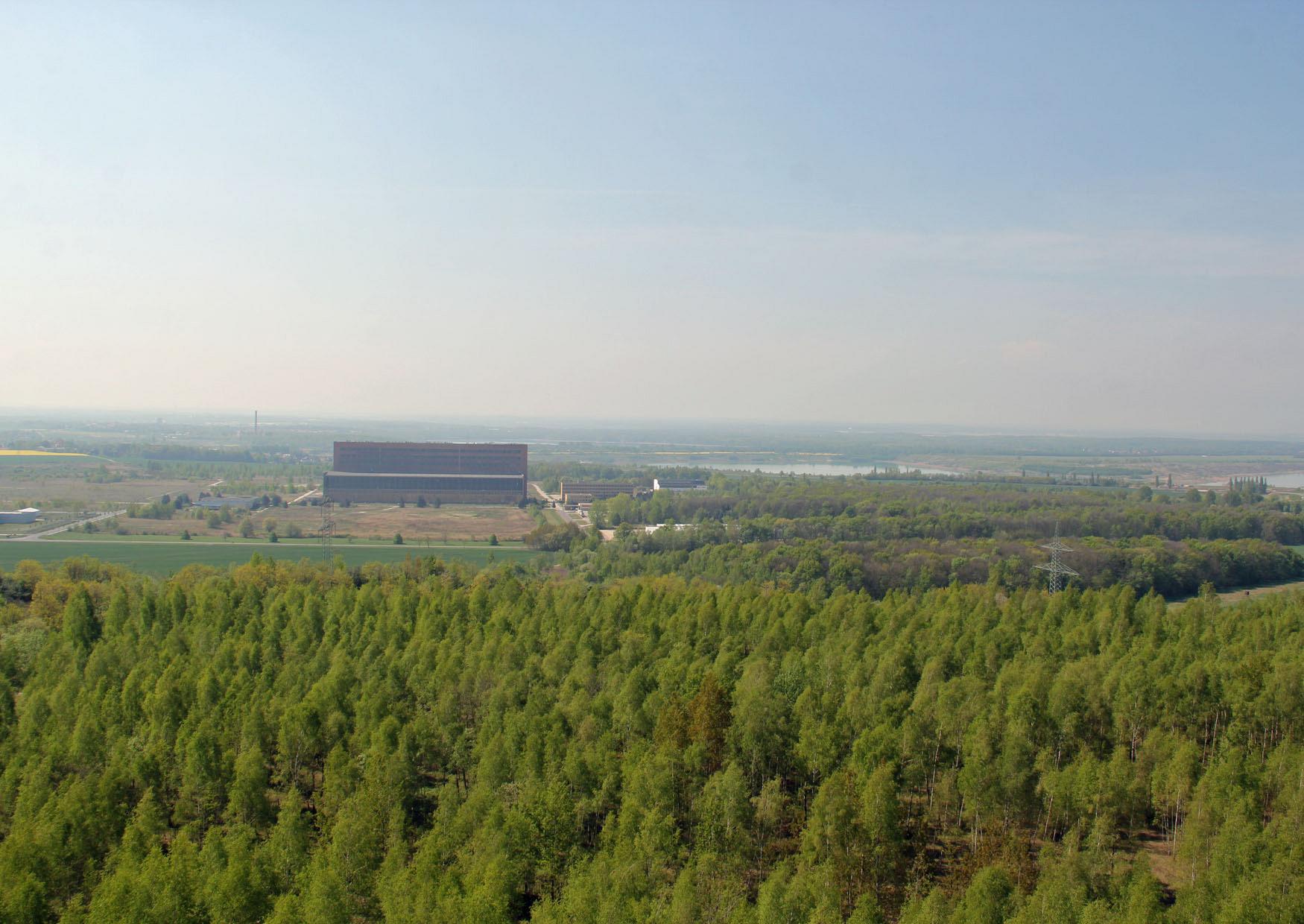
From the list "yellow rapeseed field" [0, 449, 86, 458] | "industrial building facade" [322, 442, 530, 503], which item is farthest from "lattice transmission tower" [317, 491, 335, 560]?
"yellow rapeseed field" [0, 449, 86, 458]

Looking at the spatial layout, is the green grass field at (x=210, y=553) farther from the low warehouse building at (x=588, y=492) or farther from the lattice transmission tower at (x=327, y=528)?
the low warehouse building at (x=588, y=492)

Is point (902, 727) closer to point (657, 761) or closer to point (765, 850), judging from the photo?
point (765, 850)

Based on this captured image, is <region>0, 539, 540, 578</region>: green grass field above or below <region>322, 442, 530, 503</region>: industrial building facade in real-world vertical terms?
below

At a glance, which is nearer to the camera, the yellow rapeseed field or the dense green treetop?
the dense green treetop

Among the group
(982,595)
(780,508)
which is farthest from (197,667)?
(780,508)

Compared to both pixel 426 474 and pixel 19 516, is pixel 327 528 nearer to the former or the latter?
pixel 19 516

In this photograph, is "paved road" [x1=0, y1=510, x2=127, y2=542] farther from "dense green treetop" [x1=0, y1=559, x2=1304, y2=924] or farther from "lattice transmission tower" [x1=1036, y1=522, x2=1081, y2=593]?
"lattice transmission tower" [x1=1036, y1=522, x2=1081, y2=593]

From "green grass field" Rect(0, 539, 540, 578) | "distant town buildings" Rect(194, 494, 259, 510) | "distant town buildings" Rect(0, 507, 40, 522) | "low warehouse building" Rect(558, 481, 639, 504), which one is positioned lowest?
"green grass field" Rect(0, 539, 540, 578)

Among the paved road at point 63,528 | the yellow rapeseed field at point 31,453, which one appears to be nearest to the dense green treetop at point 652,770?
the paved road at point 63,528

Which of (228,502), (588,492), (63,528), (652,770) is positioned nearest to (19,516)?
(63,528)
